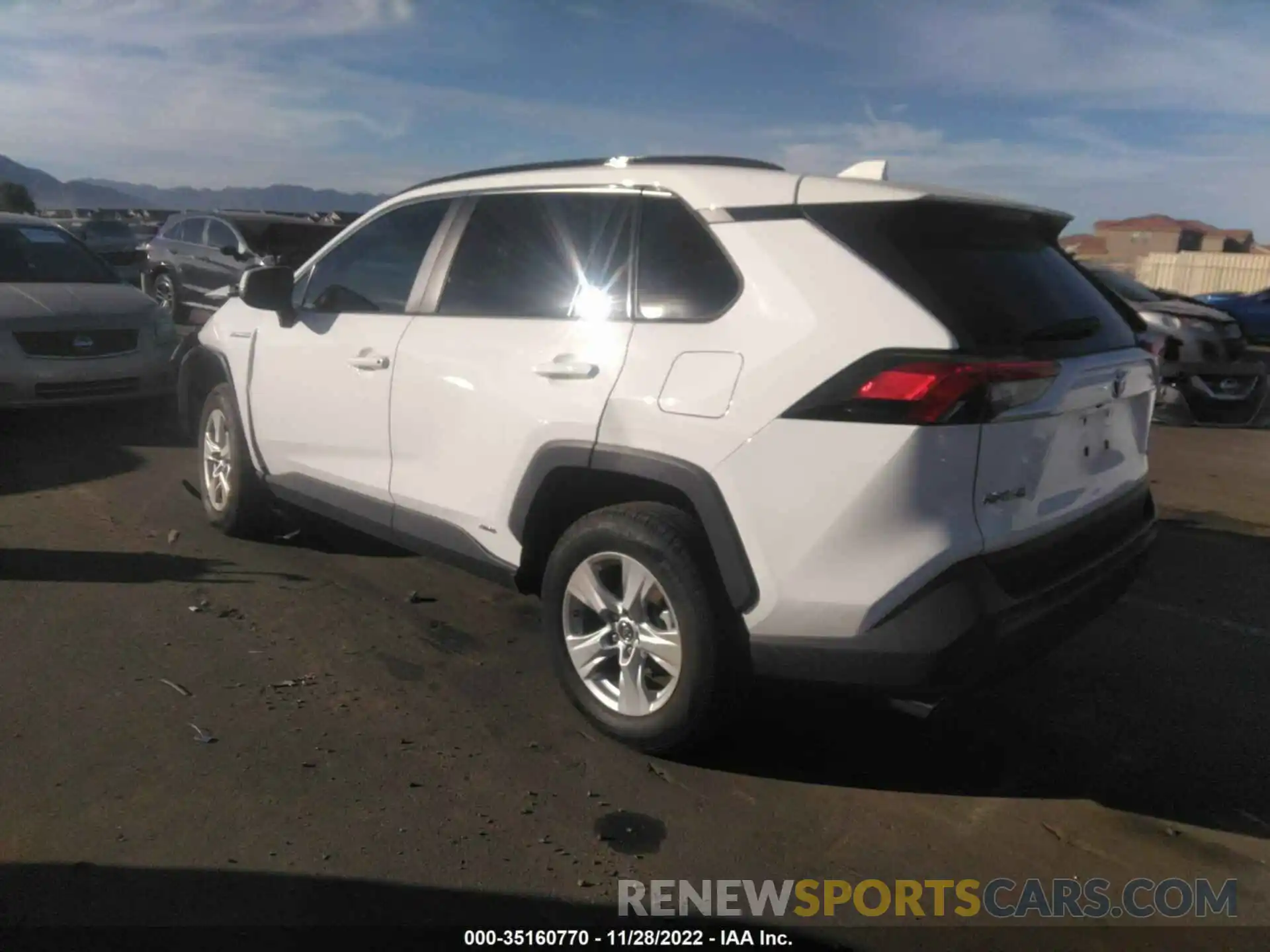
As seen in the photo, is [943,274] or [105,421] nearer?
[943,274]

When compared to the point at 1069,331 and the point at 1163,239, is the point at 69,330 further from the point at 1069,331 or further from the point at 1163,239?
the point at 1163,239

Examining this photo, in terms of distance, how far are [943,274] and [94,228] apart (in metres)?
27.0

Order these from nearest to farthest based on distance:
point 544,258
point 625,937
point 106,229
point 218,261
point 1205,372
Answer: point 625,937 < point 544,258 < point 1205,372 < point 218,261 < point 106,229

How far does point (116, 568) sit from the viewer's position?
502 cm

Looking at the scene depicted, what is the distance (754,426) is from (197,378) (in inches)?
154

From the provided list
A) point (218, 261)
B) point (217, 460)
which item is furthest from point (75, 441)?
point (218, 261)

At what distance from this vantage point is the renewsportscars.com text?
8.98ft

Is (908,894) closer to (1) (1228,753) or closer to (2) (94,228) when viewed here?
(1) (1228,753)

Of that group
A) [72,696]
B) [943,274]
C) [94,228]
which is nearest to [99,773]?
[72,696]

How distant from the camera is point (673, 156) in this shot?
12.1 feet

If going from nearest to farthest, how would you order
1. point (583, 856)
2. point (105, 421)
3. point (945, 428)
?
1. point (945, 428)
2. point (583, 856)
3. point (105, 421)

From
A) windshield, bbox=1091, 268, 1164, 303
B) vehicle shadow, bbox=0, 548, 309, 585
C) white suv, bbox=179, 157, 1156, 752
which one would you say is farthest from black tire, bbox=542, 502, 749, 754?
windshield, bbox=1091, 268, 1164, 303

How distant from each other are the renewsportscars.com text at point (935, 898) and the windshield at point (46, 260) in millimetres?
7499

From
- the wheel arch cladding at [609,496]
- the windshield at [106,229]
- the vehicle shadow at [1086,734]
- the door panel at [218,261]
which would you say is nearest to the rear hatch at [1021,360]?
the wheel arch cladding at [609,496]
